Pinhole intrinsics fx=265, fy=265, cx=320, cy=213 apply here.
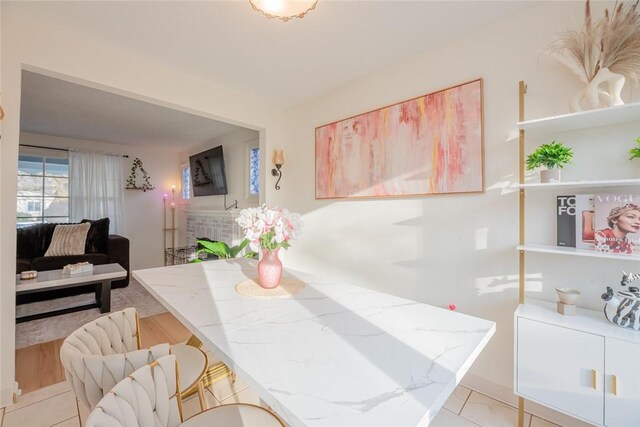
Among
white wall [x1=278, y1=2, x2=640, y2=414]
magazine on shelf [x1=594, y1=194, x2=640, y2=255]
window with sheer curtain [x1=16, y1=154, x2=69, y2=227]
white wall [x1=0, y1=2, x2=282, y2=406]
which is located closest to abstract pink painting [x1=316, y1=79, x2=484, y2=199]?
white wall [x1=278, y1=2, x2=640, y2=414]

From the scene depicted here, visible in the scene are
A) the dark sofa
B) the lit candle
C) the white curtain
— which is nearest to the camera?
the lit candle

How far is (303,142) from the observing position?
3.01 m

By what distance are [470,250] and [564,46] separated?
122 cm

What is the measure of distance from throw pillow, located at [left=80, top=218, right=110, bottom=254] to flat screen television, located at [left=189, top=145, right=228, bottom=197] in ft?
4.83

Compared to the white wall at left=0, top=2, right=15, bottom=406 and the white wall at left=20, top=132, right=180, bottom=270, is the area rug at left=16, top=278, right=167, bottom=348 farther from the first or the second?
the white wall at left=20, top=132, right=180, bottom=270

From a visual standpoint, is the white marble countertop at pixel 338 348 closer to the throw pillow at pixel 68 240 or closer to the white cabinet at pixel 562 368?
the white cabinet at pixel 562 368

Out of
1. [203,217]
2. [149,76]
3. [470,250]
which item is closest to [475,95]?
[470,250]

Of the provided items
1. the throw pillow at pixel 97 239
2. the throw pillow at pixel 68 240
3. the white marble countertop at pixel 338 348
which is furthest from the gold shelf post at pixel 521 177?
the throw pillow at pixel 68 240

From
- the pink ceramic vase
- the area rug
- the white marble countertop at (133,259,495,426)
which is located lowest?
the area rug

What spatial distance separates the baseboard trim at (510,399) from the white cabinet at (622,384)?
1.29ft

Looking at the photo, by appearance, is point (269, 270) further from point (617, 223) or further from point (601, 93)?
point (601, 93)

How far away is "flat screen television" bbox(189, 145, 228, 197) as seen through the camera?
4.24 meters

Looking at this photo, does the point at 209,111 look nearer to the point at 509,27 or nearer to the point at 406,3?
the point at 406,3

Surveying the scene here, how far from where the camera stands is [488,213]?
5.65 ft
